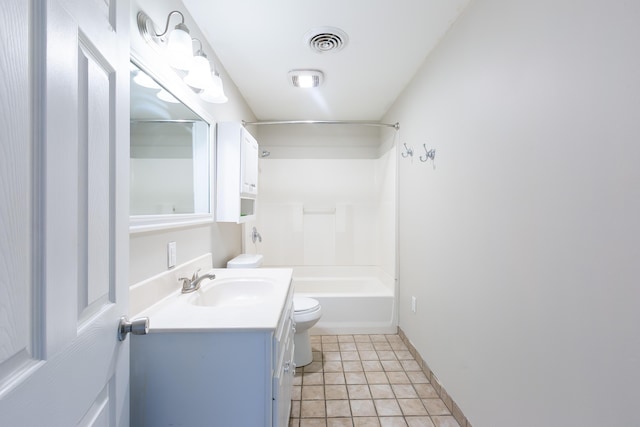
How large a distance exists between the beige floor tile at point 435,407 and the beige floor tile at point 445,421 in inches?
1.6

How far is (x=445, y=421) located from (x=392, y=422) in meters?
0.30

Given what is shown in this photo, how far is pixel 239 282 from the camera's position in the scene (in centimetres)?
174

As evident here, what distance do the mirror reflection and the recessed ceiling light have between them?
0.86 meters

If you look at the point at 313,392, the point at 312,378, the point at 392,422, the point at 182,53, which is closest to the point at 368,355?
the point at 312,378

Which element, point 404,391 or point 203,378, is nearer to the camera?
point 203,378

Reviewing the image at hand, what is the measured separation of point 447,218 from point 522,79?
0.84m

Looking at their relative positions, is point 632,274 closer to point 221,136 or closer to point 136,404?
point 136,404

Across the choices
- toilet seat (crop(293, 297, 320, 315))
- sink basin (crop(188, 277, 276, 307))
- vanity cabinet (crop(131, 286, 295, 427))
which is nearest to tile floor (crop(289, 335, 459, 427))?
toilet seat (crop(293, 297, 320, 315))

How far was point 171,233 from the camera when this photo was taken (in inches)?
57.4

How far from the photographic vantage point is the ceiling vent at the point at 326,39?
1780 mm

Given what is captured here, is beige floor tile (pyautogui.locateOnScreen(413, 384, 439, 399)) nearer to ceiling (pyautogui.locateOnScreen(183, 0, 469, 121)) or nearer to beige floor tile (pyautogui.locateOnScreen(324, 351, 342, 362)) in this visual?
beige floor tile (pyautogui.locateOnScreen(324, 351, 342, 362))

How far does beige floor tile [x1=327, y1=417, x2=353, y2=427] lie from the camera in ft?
5.46

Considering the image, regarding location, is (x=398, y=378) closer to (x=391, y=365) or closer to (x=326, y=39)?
(x=391, y=365)

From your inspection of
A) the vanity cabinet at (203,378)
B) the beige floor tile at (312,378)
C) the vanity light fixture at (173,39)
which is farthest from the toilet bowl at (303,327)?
the vanity light fixture at (173,39)
